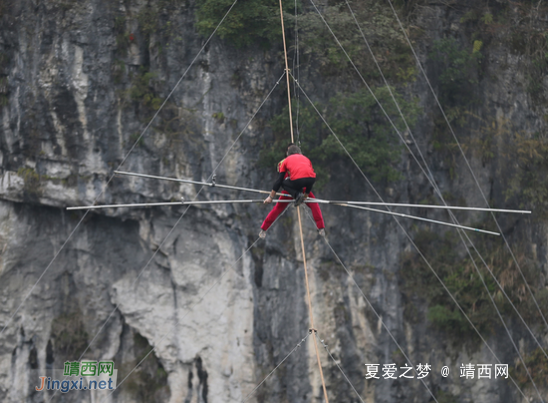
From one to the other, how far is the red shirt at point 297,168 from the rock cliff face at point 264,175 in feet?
15.6

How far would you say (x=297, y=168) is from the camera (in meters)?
8.88

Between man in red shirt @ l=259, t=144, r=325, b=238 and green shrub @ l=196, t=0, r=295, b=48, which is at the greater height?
green shrub @ l=196, t=0, r=295, b=48

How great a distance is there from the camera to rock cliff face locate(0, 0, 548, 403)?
45.0 feet

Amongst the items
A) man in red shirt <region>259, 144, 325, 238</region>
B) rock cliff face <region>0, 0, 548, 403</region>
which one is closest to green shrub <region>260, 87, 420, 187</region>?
rock cliff face <region>0, 0, 548, 403</region>

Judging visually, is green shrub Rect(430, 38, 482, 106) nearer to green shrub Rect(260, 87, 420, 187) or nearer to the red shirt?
green shrub Rect(260, 87, 420, 187)

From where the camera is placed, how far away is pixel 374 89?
13.5 metres

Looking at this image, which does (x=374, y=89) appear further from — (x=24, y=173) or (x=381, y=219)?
(x=24, y=173)

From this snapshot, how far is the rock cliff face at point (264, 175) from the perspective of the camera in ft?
45.0

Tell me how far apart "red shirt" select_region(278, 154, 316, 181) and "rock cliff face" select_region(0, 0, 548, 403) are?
475cm

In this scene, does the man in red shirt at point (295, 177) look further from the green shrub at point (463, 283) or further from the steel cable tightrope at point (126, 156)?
the green shrub at point (463, 283)

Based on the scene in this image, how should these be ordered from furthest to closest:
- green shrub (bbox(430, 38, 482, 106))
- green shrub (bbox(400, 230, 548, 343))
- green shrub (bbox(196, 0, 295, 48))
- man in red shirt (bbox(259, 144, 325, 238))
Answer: green shrub (bbox(430, 38, 482, 106)), green shrub (bbox(400, 230, 548, 343)), green shrub (bbox(196, 0, 295, 48)), man in red shirt (bbox(259, 144, 325, 238))

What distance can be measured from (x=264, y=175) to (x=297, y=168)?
197 inches

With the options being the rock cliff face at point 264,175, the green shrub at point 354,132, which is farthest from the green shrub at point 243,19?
the green shrub at point 354,132

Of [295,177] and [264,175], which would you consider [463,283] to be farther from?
[295,177]
